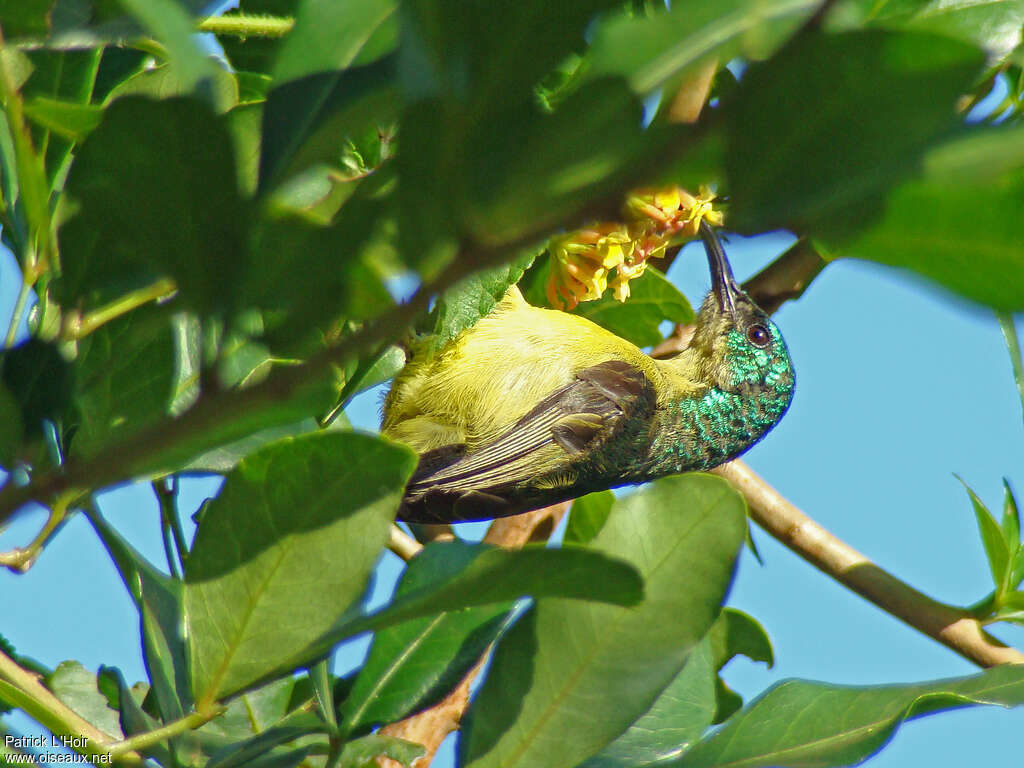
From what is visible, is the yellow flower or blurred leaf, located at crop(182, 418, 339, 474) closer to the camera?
blurred leaf, located at crop(182, 418, 339, 474)

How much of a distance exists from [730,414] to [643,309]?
996 millimetres

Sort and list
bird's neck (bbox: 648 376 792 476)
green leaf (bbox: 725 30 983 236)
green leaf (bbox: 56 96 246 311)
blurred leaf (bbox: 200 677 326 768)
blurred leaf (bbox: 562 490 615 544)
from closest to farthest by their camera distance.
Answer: green leaf (bbox: 725 30 983 236)
green leaf (bbox: 56 96 246 311)
blurred leaf (bbox: 200 677 326 768)
blurred leaf (bbox: 562 490 615 544)
bird's neck (bbox: 648 376 792 476)

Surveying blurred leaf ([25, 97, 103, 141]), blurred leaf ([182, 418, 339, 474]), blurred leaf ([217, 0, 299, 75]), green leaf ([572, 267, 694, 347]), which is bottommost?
blurred leaf ([182, 418, 339, 474])

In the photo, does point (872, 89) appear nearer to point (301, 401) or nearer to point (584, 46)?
point (584, 46)

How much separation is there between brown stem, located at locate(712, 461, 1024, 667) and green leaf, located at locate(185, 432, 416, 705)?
5.58 ft

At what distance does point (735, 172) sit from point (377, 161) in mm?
1282

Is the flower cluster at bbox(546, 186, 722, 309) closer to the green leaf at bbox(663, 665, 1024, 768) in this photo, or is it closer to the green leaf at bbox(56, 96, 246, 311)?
the green leaf at bbox(663, 665, 1024, 768)

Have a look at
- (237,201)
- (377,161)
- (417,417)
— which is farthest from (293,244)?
(417,417)

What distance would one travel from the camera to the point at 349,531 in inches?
42.0

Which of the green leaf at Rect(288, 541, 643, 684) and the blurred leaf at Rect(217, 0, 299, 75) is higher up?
the blurred leaf at Rect(217, 0, 299, 75)

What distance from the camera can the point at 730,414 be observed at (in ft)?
12.0

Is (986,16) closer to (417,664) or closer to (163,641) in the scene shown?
(417,664)

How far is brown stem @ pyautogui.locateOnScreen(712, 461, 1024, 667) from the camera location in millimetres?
2609

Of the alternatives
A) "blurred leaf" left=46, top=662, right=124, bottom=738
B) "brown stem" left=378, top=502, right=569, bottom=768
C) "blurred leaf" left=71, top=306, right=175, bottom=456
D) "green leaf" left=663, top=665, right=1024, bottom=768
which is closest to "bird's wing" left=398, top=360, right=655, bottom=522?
"brown stem" left=378, top=502, right=569, bottom=768
